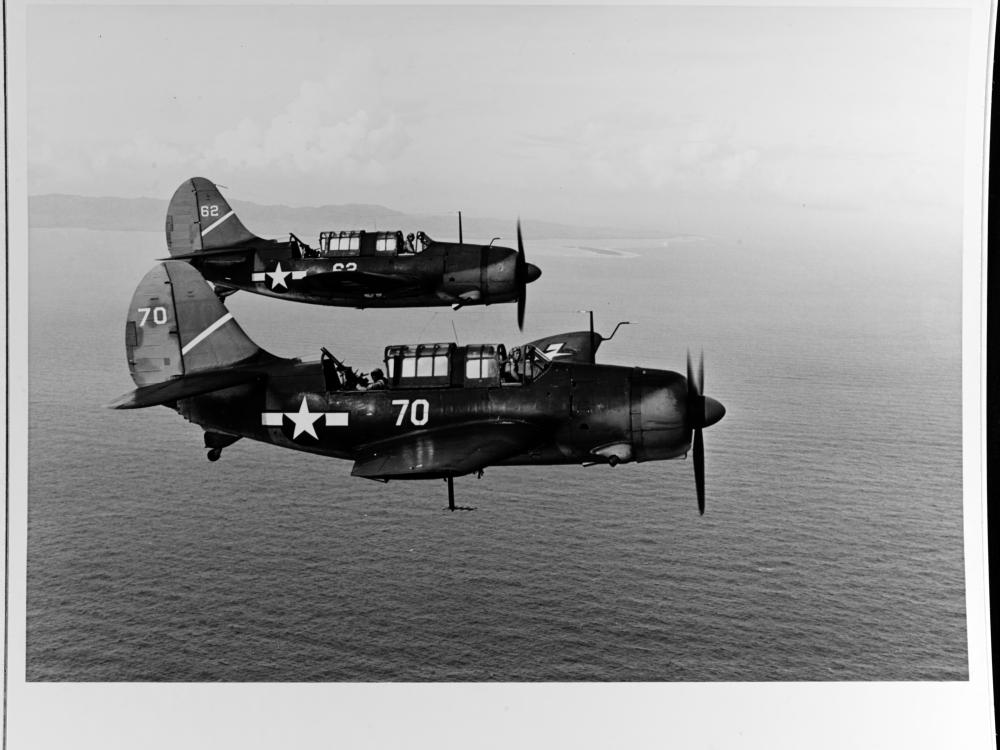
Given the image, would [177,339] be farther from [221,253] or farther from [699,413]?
[699,413]

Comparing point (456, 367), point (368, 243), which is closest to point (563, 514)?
point (456, 367)

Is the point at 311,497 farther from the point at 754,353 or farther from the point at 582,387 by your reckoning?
the point at 754,353

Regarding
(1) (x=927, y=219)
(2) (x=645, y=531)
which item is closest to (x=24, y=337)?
(2) (x=645, y=531)

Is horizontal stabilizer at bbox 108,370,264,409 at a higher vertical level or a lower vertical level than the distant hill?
lower

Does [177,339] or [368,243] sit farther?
[368,243]

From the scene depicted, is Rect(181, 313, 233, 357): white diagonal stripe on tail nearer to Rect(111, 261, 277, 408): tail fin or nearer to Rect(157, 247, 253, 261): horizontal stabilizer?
Rect(111, 261, 277, 408): tail fin

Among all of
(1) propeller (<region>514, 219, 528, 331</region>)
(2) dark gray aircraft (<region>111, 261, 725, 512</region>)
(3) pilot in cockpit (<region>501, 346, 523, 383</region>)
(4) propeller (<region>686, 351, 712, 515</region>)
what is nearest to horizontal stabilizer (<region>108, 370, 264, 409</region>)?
(2) dark gray aircraft (<region>111, 261, 725, 512</region>)

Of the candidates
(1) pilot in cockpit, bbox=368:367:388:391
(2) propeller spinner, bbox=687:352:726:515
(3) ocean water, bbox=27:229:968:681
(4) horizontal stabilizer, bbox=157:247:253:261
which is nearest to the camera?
(2) propeller spinner, bbox=687:352:726:515
